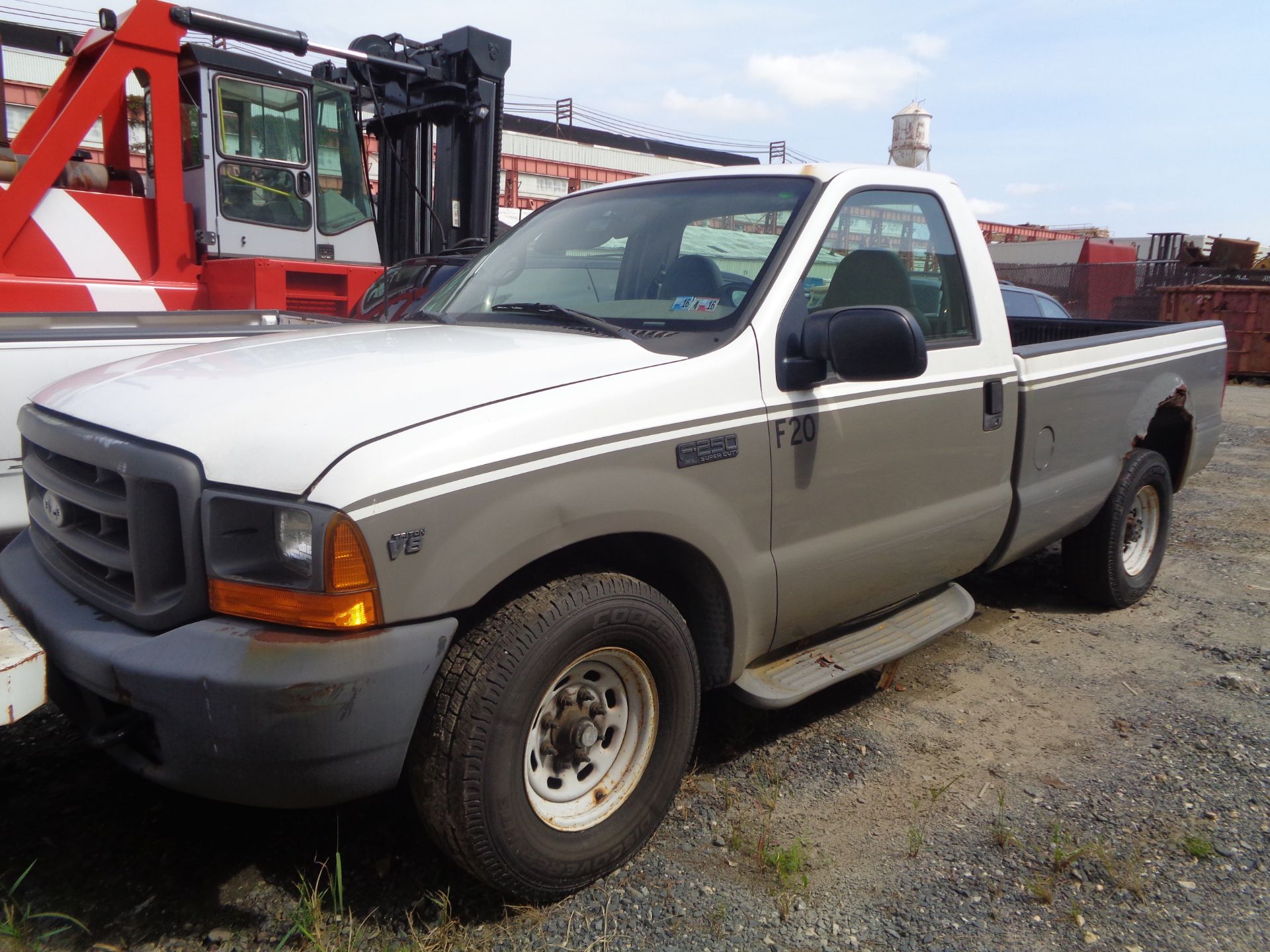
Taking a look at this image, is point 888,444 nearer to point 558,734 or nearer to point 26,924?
point 558,734

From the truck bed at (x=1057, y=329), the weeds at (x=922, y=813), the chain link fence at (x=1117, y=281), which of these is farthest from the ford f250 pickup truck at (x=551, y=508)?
the chain link fence at (x=1117, y=281)

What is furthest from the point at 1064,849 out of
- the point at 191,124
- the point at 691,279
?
the point at 191,124

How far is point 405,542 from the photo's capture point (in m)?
2.13

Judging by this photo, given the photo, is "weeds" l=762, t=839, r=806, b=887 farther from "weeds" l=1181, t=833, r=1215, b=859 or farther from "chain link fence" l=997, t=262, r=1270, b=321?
"chain link fence" l=997, t=262, r=1270, b=321

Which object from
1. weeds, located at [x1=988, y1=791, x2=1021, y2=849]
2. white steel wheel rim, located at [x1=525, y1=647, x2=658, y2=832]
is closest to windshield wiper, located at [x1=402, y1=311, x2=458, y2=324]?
white steel wheel rim, located at [x1=525, y1=647, x2=658, y2=832]

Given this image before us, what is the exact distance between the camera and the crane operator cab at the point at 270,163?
708cm

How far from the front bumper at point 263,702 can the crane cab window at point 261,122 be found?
5.89 m

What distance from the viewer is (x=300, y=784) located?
84.7 inches

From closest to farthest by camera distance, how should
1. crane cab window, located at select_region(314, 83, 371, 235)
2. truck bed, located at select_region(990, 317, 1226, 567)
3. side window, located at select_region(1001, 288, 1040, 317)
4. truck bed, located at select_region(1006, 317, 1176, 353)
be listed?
truck bed, located at select_region(990, 317, 1226, 567) < truck bed, located at select_region(1006, 317, 1176, 353) < crane cab window, located at select_region(314, 83, 371, 235) < side window, located at select_region(1001, 288, 1040, 317)

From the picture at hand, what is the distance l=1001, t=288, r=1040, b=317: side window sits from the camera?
9000 millimetres

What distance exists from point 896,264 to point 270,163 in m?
5.49

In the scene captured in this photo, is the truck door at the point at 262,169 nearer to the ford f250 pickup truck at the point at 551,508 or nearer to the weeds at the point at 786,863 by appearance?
the ford f250 pickup truck at the point at 551,508

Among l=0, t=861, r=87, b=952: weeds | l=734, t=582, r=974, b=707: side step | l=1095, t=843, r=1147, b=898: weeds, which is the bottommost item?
l=1095, t=843, r=1147, b=898: weeds

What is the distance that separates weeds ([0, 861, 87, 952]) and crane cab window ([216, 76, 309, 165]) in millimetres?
5903
